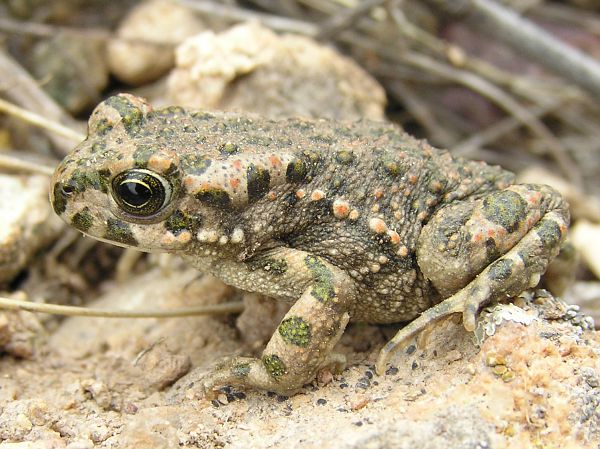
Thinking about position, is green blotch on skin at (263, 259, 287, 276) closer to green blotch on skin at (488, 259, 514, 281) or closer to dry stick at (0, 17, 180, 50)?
green blotch on skin at (488, 259, 514, 281)

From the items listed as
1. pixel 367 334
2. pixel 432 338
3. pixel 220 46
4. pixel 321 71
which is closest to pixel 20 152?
A: pixel 220 46

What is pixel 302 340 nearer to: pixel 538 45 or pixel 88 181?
pixel 88 181

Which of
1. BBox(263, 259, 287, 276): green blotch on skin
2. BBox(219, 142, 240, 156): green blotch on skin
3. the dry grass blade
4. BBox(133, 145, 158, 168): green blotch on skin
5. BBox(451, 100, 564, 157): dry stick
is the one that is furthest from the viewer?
BBox(451, 100, 564, 157): dry stick

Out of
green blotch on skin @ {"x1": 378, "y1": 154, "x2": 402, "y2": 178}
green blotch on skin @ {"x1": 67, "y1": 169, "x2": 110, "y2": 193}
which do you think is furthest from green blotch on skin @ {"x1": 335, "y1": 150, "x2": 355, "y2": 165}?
green blotch on skin @ {"x1": 67, "y1": 169, "x2": 110, "y2": 193}

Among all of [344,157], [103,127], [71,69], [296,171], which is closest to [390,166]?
[344,157]

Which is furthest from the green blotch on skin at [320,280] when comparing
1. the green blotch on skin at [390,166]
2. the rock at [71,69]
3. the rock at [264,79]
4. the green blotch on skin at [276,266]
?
the rock at [71,69]

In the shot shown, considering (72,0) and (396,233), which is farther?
(72,0)

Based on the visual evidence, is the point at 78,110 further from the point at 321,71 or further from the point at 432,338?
the point at 432,338
